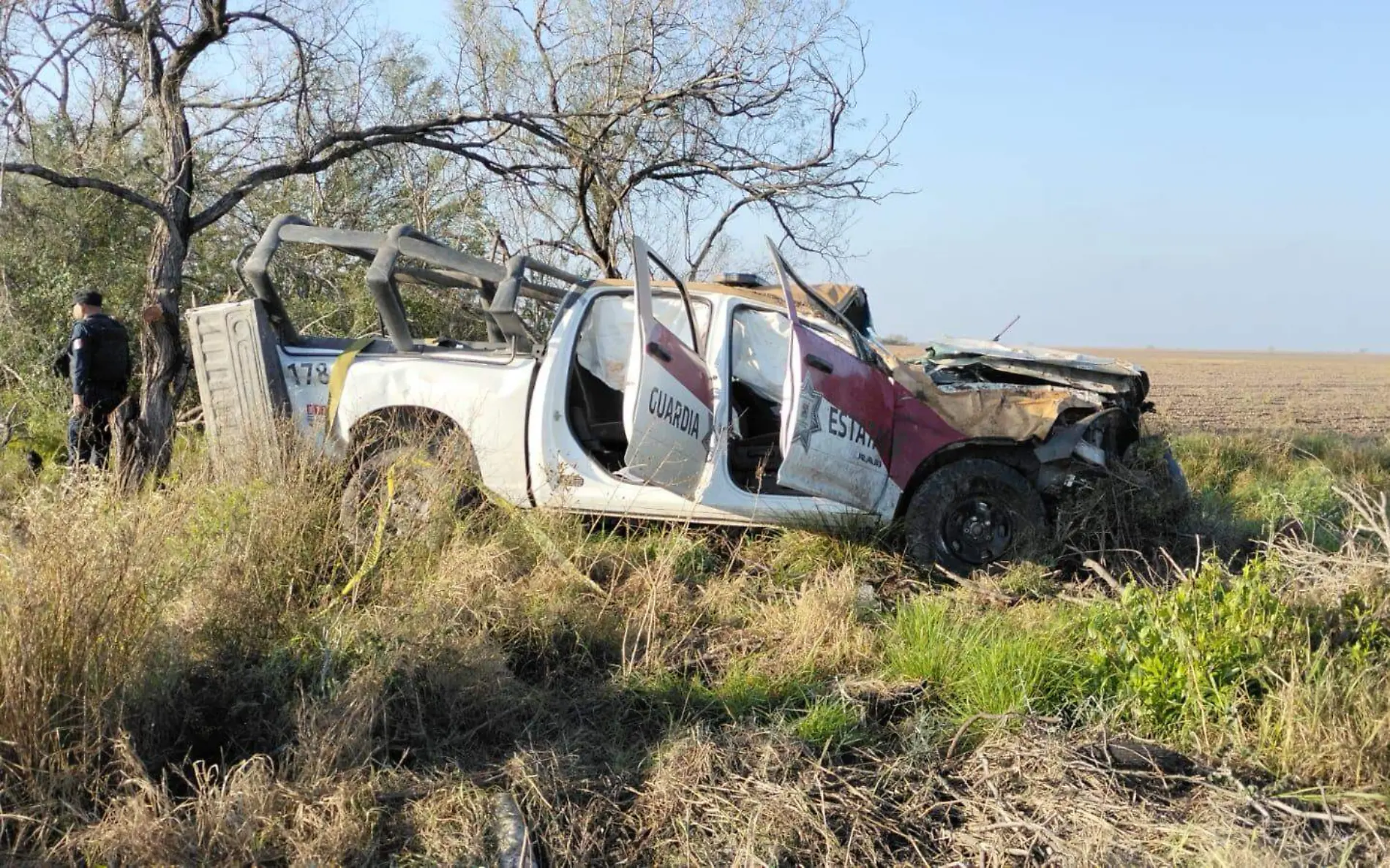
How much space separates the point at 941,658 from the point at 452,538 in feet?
8.54

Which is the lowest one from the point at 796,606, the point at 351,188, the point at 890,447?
the point at 796,606

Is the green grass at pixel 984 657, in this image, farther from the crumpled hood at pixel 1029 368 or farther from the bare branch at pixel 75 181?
the bare branch at pixel 75 181

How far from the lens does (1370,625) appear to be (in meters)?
4.29

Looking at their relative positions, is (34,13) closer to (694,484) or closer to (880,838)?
(694,484)

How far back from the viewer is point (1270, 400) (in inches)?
1203

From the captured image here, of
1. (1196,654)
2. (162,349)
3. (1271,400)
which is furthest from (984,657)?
(1271,400)

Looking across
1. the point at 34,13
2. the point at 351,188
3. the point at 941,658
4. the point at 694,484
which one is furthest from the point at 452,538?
the point at 351,188

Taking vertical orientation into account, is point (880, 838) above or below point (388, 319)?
below

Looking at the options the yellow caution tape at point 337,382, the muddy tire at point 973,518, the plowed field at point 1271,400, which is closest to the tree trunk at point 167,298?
the yellow caution tape at point 337,382

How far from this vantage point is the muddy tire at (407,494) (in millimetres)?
5258

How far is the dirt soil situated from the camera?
2092 cm

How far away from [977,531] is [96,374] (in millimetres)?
6479

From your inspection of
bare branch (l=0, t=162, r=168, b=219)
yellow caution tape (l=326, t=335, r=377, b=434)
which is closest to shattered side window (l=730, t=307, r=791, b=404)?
yellow caution tape (l=326, t=335, r=377, b=434)

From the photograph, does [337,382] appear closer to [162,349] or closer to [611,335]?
[611,335]
